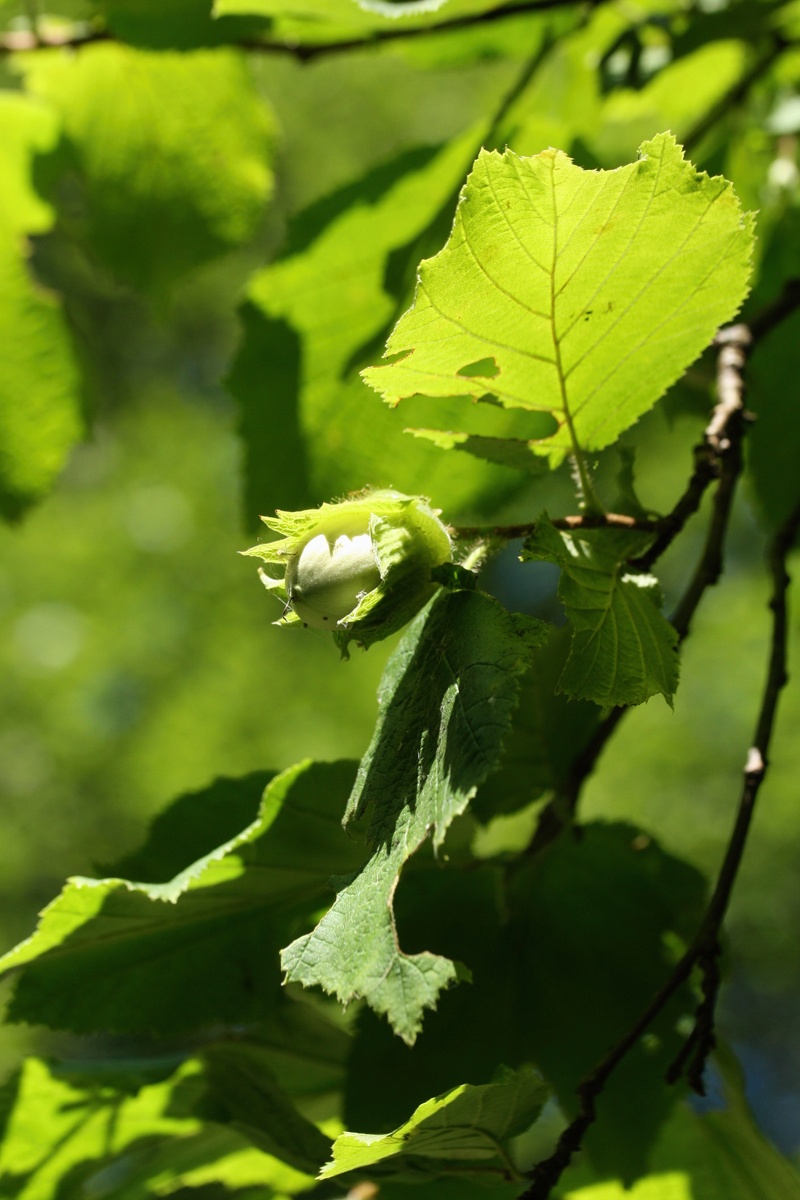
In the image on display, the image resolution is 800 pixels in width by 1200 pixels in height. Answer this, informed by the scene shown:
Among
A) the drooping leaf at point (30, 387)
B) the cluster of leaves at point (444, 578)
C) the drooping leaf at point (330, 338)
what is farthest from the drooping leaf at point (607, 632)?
the drooping leaf at point (30, 387)

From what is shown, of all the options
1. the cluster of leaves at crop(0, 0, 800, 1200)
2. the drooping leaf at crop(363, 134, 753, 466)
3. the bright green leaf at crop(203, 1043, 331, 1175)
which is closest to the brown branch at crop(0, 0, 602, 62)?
the cluster of leaves at crop(0, 0, 800, 1200)

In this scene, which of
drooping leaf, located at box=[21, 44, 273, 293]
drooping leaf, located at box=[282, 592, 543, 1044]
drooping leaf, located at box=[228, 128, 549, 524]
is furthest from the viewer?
drooping leaf, located at box=[21, 44, 273, 293]

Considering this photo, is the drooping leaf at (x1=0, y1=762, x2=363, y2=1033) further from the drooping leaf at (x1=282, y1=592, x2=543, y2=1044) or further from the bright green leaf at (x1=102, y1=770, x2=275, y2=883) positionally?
the drooping leaf at (x1=282, y1=592, x2=543, y2=1044)

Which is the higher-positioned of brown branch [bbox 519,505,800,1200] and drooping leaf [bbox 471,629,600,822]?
drooping leaf [bbox 471,629,600,822]

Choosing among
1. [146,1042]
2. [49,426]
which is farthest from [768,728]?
[146,1042]

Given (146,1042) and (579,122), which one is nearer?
(579,122)

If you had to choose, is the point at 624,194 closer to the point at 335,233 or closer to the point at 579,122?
the point at 335,233

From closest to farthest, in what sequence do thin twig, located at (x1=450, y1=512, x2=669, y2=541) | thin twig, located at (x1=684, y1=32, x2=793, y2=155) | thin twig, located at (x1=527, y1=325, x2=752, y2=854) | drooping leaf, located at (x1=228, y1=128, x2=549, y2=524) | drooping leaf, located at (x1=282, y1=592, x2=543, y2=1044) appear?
1. drooping leaf, located at (x1=282, y1=592, x2=543, y2=1044)
2. thin twig, located at (x1=450, y1=512, x2=669, y2=541)
3. thin twig, located at (x1=527, y1=325, x2=752, y2=854)
4. drooping leaf, located at (x1=228, y1=128, x2=549, y2=524)
5. thin twig, located at (x1=684, y1=32, x2=793, y2=155)
